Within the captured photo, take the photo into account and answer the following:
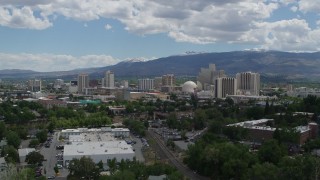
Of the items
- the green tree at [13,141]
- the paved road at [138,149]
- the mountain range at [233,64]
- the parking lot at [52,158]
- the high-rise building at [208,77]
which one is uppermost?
the mountain range at [233,64]

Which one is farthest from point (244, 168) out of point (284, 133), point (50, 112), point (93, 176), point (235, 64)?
point (235, 64)

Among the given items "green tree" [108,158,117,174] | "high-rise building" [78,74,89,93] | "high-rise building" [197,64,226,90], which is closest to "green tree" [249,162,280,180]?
"green tree" [108,158,117,174]

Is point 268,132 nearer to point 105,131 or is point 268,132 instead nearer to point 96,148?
point 96,148

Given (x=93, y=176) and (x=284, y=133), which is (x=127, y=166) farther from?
(x=284, y=133)

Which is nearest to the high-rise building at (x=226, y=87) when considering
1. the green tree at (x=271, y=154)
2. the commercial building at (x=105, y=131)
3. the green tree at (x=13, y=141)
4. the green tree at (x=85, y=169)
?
the commercial building at (x=105, y=131)

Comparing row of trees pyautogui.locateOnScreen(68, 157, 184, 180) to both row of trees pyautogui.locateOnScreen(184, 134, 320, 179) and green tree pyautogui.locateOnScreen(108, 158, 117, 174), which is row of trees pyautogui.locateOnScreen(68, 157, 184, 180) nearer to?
green tree pyautogui.locateOnScreen(108, 158, 117, 174)

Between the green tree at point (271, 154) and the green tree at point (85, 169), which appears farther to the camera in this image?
the green tree at point (271, 154)

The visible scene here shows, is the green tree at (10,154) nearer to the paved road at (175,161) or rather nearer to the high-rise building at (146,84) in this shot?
the paved road at (175,161)
